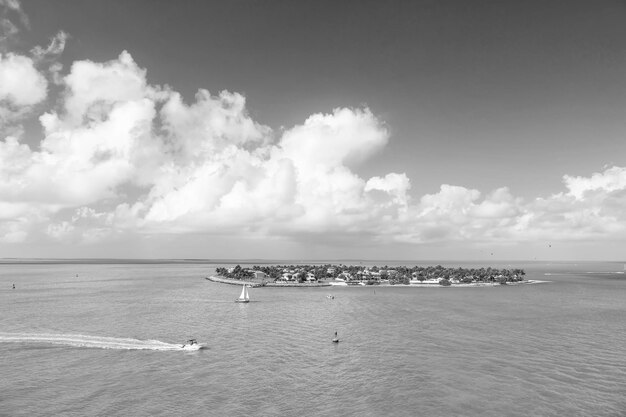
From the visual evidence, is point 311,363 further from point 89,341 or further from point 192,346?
point 89,341

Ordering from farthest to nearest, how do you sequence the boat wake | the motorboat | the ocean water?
the boat wake
the motorboat
the ocean water

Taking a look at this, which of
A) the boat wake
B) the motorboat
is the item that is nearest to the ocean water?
the boat wake

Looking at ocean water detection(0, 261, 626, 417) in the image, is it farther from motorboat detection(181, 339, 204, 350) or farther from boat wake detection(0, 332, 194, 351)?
motorboat detection(181, 339, 204, 350)

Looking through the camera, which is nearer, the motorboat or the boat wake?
the motorboat

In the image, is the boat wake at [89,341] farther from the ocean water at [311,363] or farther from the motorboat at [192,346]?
the motorboat at [192,346]

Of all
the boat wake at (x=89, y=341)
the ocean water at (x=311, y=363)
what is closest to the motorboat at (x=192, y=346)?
Result: the boat wake at (x=89, y=341)

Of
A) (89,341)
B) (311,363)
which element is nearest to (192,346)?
(89,341)
